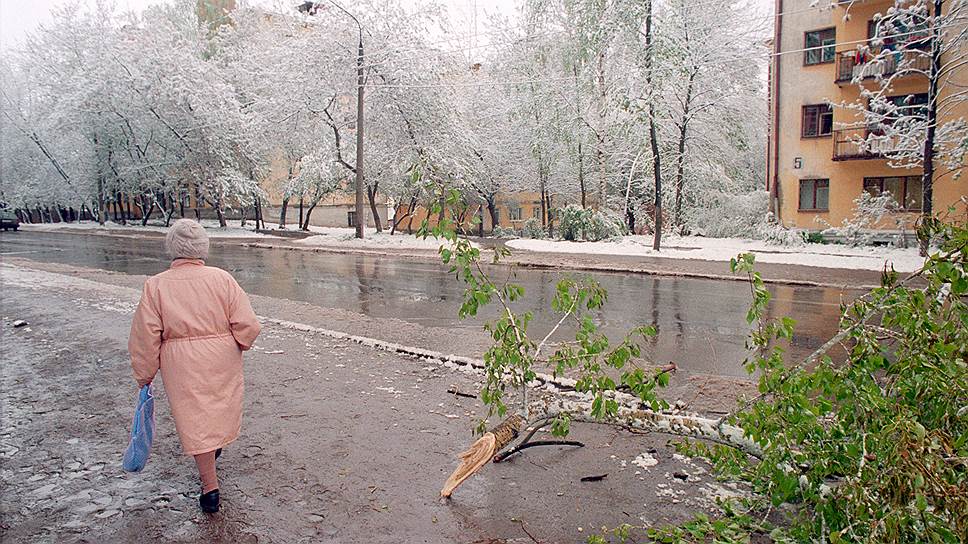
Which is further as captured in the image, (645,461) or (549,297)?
(549,297)

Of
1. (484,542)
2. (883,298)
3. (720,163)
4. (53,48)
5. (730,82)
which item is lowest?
(484,542)

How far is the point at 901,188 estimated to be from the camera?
2469 cm

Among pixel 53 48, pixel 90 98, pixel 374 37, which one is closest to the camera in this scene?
pixel 374 37

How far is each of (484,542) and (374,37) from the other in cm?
2806

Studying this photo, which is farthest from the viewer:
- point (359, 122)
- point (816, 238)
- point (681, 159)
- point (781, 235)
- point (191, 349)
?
point (681, 159)

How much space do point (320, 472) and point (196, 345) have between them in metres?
1.22

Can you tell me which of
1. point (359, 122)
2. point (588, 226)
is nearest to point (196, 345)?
point (588, 226)

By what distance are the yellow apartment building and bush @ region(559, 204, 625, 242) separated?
757cm

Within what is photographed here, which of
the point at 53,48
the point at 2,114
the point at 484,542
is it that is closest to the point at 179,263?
the point at 484,542

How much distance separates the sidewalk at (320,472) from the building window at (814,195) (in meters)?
25.1

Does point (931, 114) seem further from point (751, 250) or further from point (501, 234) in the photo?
point (501, 234)

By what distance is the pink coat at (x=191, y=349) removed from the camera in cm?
346

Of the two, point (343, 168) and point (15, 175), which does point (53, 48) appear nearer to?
point (15, 175)

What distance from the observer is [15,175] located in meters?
46.7
